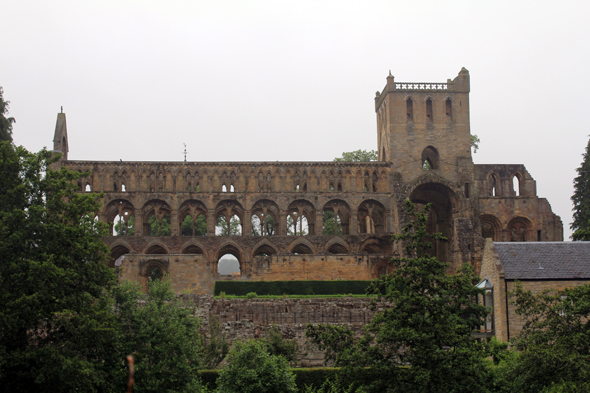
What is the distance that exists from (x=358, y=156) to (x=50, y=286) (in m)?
48.1

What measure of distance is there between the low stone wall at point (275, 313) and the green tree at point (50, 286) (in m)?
11.2

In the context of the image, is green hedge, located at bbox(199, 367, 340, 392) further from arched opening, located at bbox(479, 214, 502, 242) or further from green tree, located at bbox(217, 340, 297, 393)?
arched opening, located at bbox(479, 214, 502, 242)

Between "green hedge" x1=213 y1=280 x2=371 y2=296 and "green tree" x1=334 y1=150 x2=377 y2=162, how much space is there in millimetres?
28428

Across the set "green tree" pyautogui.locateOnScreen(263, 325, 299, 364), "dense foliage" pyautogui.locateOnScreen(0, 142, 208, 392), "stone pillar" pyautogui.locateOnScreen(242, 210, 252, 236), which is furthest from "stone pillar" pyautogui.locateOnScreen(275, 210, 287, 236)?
"dense foliage" pyautogui.locateOnScreen(0, 142, 208, 392)

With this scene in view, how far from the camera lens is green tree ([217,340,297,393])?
892 inches

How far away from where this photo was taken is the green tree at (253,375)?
Result: 22656mm

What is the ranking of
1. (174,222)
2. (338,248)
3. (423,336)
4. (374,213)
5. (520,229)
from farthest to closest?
1. (520,229)
2. (374,213)
3. (174,222)
4. (338,248)
5. (423,336)

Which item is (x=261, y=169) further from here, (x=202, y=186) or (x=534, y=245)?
(x=534, y=245)

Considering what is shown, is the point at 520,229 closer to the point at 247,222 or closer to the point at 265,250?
the point at 265,250

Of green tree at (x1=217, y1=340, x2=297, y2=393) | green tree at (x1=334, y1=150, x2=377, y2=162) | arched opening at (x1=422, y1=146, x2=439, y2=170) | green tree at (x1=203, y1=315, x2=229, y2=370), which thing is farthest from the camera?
green tree at (x1=334, y1=150, x2=377, y2=162)

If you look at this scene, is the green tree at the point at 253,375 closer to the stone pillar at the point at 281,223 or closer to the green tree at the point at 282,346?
the green tree at the point at 282,346

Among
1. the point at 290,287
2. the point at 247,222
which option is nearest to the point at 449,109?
the point at 247,222

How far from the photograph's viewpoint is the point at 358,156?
221 feet

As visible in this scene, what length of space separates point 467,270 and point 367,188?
3596 cm
